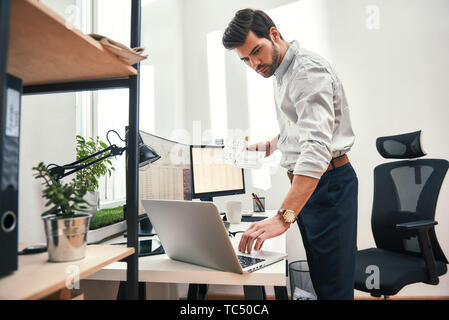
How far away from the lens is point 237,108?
2.66 metres

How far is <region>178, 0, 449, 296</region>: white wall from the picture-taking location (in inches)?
93.1

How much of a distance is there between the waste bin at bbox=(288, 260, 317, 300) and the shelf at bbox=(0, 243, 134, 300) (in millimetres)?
1938

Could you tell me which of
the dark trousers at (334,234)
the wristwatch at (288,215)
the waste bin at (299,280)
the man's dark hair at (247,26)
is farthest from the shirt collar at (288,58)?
the waste bin at (299,280)

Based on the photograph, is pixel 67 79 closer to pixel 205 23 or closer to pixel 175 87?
pixel 175 87

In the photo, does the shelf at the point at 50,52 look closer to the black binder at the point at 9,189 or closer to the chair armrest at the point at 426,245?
the black binder at the point at 9,189

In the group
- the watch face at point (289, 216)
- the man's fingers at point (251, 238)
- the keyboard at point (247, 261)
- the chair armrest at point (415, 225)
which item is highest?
the watch face at point (289, 216)

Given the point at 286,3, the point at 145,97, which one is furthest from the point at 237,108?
the point at 286,3

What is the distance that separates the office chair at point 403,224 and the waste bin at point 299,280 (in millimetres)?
713

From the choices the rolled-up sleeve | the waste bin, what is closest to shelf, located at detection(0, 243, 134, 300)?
the rolled-up sleeve

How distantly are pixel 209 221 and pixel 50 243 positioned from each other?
1.16ft

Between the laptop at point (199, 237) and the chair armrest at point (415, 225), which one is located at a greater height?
the laptop at point (199, 237)

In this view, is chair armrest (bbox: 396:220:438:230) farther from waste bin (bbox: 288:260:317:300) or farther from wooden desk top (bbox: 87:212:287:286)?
waste bin (bbox: 288:260:317:300)

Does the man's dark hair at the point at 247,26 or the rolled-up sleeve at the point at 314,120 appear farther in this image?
the man's dark hair at the point at 247,26

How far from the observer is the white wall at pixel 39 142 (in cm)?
91
